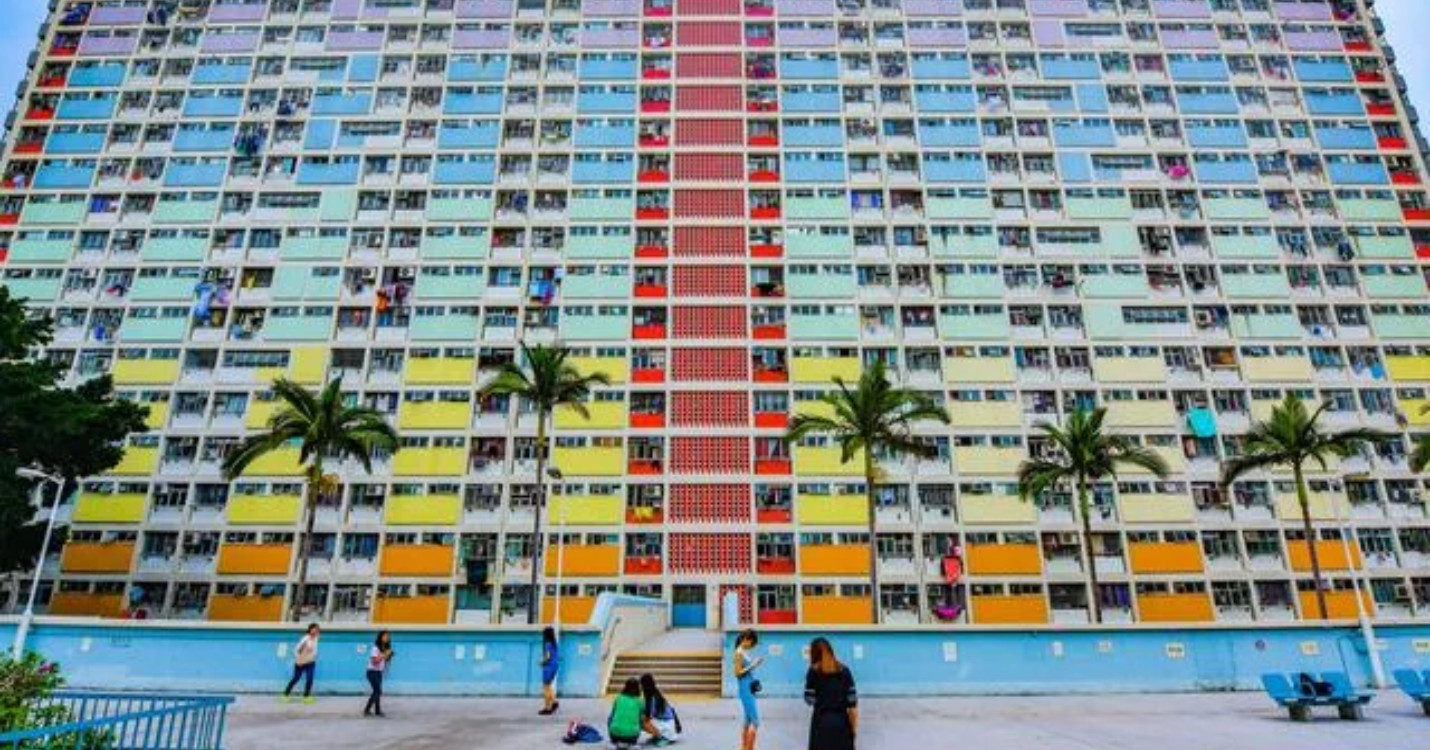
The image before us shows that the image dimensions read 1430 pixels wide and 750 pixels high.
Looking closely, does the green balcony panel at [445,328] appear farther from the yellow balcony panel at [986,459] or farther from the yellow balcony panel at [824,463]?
the yellow balcony panel at [986,459]

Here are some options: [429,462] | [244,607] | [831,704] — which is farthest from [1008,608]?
[244,607]

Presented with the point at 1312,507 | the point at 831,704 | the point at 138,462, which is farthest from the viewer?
the point at 138,462

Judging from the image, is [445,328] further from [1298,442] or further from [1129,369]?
[1298,442]

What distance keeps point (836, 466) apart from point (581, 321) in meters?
17.1

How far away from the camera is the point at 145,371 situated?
1811 inches

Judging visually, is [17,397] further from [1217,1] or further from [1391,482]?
[1217,1]

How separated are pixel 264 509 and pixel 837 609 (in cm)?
3124

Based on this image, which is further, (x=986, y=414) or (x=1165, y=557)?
(x=986, y=414)

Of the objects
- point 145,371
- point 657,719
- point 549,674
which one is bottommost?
point 657,719

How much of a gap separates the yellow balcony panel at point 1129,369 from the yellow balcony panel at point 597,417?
90.3ft

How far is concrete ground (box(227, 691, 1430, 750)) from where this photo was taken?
13305mm

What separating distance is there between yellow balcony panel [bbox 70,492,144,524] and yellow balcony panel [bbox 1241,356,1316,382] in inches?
2470

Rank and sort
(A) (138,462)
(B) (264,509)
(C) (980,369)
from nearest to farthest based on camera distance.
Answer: (B) (264,509) → (A) (138,462) → (C) (980,369)

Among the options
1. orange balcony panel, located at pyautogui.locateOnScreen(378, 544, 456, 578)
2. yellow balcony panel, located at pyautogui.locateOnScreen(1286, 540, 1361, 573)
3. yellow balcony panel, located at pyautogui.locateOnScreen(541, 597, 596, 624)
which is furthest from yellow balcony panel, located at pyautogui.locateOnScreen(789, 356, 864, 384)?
yellow balcony panel, located at pyautogui.locateOnScreen(1286, 540, 1361, 573)
